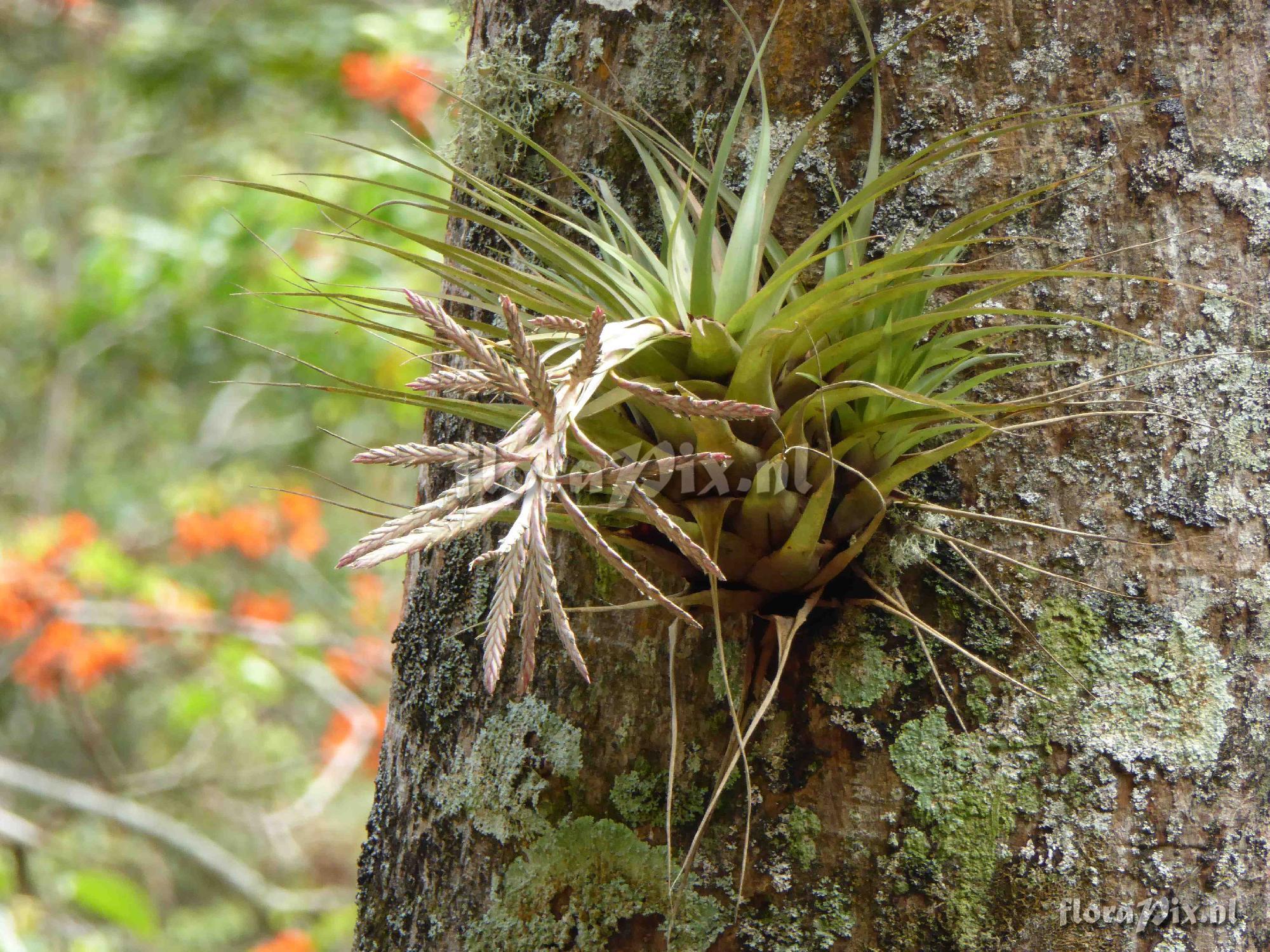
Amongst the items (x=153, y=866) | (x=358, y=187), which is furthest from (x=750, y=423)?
(x=153, y=866)

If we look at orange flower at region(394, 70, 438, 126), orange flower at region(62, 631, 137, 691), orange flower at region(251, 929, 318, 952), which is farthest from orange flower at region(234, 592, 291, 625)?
orange flower at region(394, 70, 438, 126)

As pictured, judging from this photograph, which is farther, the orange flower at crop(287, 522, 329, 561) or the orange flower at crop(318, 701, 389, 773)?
the orange flower at crop(287, 522, 329, 561)

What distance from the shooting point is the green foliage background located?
12.9ft

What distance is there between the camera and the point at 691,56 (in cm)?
118

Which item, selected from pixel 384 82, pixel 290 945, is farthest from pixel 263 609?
pixel 384 82

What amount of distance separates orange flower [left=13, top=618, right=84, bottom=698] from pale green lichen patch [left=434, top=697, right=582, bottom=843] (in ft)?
11.5

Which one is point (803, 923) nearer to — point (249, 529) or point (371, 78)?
point (371, 78)

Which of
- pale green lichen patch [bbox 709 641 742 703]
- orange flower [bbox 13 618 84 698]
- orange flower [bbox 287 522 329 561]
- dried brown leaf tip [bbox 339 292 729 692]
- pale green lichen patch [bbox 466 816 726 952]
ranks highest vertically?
dried brown leaf tip [bbox 339 292 729 692]

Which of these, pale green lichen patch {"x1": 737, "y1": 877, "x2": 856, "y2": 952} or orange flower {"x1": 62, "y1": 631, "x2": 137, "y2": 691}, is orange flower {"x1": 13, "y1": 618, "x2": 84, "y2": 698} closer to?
orange flower {"x1": 62, "y1": 631, "x2": 137, "y2": 691}

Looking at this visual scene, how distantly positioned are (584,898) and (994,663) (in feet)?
1.67

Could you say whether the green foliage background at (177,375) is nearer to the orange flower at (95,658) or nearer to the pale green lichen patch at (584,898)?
the orange flower at (95,658)

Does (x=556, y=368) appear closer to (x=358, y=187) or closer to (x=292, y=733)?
(x=358, y=187)

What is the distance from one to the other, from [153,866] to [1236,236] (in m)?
6.70

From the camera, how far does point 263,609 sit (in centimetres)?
446
